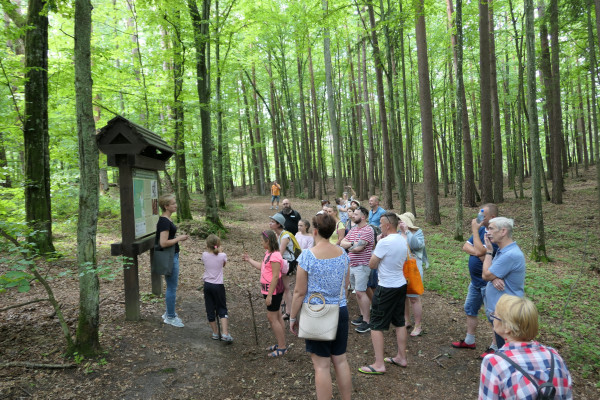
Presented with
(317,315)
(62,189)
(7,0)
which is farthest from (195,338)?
(62,189)

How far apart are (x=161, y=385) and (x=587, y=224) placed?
13.6 meters

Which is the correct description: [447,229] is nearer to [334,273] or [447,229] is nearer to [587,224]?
[587,224]

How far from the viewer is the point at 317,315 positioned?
9.40 feet

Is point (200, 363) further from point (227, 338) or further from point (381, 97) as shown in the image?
point (381, 97)

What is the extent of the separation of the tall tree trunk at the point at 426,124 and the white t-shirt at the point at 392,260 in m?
9.42

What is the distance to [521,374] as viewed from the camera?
1705 millimetres

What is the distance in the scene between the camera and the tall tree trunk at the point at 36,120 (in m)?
6.66

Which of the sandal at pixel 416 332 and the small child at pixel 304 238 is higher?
the small child at pixel 304 238

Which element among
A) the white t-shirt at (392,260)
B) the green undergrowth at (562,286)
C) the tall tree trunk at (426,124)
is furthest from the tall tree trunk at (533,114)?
the white t-shirt at (392,260)

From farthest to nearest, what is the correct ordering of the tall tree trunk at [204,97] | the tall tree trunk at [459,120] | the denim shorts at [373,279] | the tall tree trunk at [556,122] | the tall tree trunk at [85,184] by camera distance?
the tall tree trunk at [556,122] → the tall tree trunk at [204,97] → the tall tree trunk at [459,120] → the denim shorts at [373,279] → the tall tree trunk at [85,184]

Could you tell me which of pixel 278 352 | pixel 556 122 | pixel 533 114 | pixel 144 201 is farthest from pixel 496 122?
pixel 144 201

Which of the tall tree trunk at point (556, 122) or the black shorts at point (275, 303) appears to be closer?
the black shorts at point (275, 303)

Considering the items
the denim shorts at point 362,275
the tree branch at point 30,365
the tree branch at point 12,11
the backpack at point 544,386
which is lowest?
the tree branch at point 30,365

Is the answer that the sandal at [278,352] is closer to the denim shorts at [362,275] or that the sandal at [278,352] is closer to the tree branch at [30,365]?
the denim shorts at [362,275]
